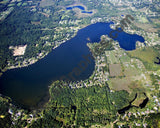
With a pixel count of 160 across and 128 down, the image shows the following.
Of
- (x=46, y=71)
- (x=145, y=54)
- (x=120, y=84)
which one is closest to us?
(x=120, y=84)

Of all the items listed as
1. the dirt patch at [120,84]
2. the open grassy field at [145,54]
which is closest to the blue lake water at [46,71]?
the open grassy field at [145,54]

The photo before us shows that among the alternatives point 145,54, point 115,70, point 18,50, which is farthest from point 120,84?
point 18,50

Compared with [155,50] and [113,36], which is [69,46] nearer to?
[113,36]

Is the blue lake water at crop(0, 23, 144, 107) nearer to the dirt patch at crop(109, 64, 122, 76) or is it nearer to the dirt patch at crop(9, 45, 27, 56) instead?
the dirt patch at crop(109, 64, 122, 76)

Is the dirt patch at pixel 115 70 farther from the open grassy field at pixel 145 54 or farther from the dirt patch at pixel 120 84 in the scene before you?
the open grassy field at pixel 145 54

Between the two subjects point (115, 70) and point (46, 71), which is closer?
point (115, 70)

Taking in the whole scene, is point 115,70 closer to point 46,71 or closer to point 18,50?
point 46,71

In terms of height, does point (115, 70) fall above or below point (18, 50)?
below

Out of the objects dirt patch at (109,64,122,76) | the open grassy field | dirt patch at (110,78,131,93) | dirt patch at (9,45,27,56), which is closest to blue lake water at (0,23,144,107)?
the open grassy field

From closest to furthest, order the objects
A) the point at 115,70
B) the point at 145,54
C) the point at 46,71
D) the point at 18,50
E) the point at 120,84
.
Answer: the point at 120,84 < the point at 115,70 < the point at 46,71 < the point at 145,54 < the point at 18,50

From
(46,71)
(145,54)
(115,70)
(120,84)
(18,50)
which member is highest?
(18,50)
